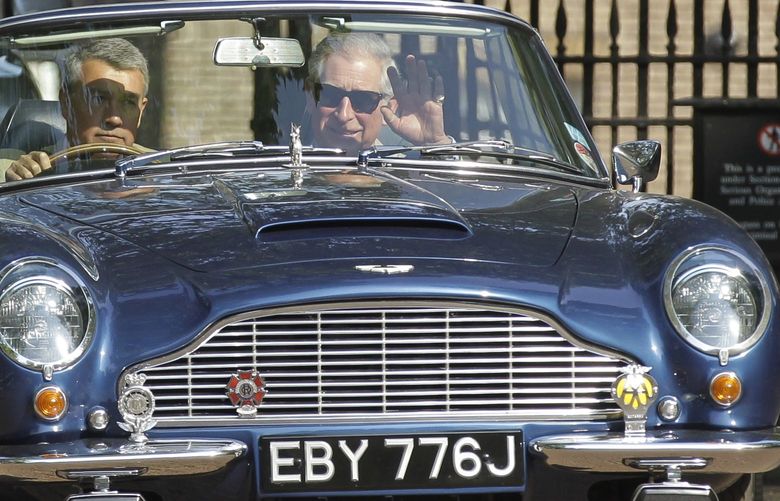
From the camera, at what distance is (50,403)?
333 centimetres

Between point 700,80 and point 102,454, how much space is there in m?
8.19

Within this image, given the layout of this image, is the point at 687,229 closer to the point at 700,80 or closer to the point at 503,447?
the point at 503,447

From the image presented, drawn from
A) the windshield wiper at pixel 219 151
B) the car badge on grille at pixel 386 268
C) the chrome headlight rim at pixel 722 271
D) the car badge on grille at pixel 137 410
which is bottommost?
the car badge on grille at pixel 137 410

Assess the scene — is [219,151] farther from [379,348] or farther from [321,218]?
[379,348]

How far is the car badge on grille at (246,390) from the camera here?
3.36m

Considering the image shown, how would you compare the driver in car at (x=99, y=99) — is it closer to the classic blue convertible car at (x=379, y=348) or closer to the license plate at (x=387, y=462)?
the classic blue convertible car at (x=379, y=348)

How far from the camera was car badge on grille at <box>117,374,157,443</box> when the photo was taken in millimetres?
3309

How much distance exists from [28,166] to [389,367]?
5.41ft

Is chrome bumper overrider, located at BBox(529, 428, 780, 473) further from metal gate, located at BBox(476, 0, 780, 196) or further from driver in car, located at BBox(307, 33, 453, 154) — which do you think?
metal gate, located at BBox(476, 0, 780, 196)

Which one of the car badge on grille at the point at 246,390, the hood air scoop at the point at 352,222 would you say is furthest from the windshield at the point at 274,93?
the car badge on grille at the point at 246,390

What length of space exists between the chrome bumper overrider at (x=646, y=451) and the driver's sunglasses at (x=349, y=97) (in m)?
1.63

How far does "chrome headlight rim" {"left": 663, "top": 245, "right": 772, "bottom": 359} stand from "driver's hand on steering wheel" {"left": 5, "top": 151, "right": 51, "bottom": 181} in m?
1.97

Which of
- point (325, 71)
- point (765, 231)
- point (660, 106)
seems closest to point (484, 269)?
point (325, 71)

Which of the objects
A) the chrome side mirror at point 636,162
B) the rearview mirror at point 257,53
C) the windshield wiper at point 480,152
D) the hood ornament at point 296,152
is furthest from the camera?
the chrome side mirror at point 636,162
